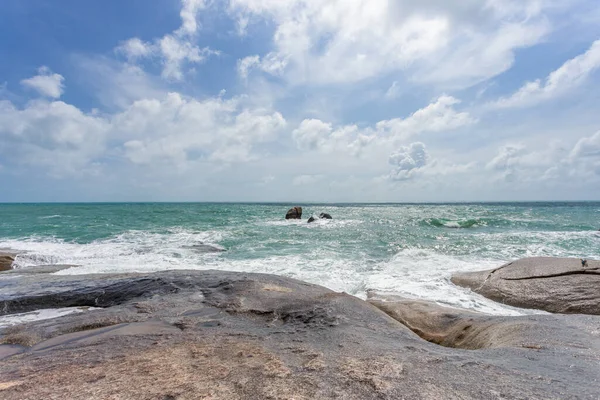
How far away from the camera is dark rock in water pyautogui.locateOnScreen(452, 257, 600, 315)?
7.29 meters

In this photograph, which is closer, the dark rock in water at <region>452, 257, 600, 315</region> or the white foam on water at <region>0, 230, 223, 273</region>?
the dark rock in water at <region>452, 257, 600, 315</region>

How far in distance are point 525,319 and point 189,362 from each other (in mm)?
5128

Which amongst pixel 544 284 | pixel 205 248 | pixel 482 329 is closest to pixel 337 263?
pixel 544 284

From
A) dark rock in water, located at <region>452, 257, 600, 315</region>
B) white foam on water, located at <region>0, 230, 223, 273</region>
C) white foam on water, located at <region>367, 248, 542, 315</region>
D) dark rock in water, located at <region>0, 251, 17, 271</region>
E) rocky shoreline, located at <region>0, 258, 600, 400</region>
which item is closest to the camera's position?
rocky shoreline, located at <region>0, 258, 600, 400</region>

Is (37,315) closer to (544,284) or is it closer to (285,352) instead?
(285,352)

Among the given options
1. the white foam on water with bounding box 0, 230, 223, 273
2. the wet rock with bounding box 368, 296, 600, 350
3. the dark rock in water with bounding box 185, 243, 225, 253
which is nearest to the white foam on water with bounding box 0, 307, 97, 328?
the white foam on water with bounding box 0, 230, 223, 273

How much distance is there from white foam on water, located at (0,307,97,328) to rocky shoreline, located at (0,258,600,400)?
1.07 feet

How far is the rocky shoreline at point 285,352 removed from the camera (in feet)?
8.48

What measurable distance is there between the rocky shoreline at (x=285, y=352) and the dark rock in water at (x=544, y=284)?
2776 millimetres

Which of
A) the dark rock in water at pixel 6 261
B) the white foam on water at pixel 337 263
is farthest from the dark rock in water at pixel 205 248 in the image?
the dark rock in water at pixel 6 261

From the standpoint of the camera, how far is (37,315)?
5.98 m

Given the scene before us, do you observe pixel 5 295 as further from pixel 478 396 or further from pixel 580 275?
pixel 580 275

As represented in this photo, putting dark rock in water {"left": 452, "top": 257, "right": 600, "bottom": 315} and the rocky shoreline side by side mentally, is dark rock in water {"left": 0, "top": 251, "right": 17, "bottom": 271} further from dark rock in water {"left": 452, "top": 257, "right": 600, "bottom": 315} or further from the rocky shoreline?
dark rock in water {"left": 452, "top": 257, "right": 600, "bottom": 315}

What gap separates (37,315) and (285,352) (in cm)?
559
